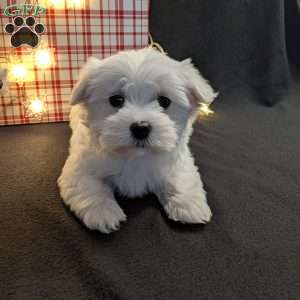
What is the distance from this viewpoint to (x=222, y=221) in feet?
4.29

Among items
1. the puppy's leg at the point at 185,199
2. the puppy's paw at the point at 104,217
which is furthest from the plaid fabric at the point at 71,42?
the puppy's paw at the point at 104,217

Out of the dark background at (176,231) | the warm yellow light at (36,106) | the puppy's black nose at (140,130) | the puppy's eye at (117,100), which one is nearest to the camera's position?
the dark background at (176,231)

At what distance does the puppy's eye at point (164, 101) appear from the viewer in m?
1.32

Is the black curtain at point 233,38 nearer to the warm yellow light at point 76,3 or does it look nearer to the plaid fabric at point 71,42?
the plaid fabric at point 71,42

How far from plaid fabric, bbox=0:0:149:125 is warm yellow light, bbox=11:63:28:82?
33 mm

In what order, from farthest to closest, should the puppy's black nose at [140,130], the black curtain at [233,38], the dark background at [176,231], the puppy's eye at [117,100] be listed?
the black curtain at [233,38], the puppy's eye at [117,100], the puppy's black nose at [140,130], the dark background at [176,231]

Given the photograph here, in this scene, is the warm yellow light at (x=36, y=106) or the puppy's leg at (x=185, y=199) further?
the warm yellow light at (x=36, y=106)

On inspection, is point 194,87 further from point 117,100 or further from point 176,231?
point 176,231

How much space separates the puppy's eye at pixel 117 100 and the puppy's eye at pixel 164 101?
0.39 ft

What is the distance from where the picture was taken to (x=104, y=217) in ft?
4.01

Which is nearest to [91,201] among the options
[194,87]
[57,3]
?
[194,87]

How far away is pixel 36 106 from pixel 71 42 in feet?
1.26

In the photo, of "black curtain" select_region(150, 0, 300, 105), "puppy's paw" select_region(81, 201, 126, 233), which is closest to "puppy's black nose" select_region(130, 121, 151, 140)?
"puppy's paw" select_region(81, 201, 126, 233)

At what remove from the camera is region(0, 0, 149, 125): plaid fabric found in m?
2.02
